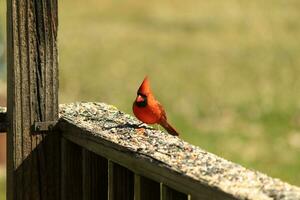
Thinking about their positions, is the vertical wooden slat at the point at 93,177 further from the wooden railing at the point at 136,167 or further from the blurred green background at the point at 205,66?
the blurred green background at the point at 205,66

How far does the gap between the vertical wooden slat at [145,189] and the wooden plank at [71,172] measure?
51cm

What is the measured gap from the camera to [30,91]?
279 centimetres

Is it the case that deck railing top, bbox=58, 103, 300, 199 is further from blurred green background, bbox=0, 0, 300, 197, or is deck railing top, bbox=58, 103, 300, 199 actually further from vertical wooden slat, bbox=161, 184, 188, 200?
blurred green background, bbox=0, 0, 300, 197

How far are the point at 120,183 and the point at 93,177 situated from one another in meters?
0.21

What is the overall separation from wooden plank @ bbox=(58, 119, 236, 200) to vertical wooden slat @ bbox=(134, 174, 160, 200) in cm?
2

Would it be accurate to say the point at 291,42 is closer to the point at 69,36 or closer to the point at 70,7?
the point at 69,36

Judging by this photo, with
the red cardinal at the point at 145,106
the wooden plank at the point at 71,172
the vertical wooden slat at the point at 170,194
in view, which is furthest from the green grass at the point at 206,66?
the vertical wooden slat at the point at 170,194

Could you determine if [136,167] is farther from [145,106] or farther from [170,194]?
[145,106]

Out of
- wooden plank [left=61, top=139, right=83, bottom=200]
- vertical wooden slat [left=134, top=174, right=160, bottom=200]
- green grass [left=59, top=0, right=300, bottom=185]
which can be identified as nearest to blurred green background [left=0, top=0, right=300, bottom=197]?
green grass [left=59, top=0, right=300, bottom=185]

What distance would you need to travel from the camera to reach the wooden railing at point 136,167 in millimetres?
1966

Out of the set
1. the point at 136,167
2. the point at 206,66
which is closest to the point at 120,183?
the point at 136,167

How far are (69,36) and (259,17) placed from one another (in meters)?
3.72

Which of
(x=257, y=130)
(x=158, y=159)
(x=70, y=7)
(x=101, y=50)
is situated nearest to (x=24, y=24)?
(x=158, y=159)

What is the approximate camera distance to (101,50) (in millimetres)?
14391
